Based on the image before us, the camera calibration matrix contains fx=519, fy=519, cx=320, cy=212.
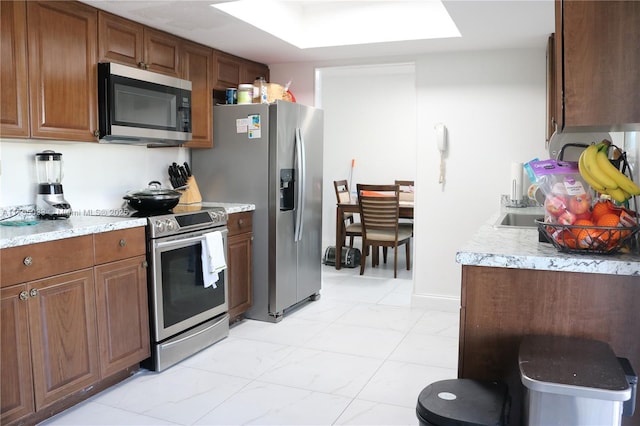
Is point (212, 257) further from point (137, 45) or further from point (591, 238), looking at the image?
point (591, 238)

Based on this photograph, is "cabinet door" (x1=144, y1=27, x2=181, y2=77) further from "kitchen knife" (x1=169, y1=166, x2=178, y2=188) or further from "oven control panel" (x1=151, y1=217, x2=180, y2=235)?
"oven control panel" (x1=151, y1=217, x2=180, y2=235)

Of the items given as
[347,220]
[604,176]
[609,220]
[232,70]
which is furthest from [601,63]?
[347,220]

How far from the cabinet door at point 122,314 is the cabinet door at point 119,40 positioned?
121cm

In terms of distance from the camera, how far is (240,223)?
12.3ft

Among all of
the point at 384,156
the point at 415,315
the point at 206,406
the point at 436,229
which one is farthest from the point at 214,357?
the point at 384,156

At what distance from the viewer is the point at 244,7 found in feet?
10.7

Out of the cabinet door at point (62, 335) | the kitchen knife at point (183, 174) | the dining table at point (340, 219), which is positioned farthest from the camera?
the dining table at point (340, 219)

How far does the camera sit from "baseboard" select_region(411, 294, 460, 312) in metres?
4.26

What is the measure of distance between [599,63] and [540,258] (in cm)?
55

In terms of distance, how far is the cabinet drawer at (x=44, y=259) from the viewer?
6.99 ft

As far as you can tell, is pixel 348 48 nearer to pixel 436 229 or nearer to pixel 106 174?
pixel 436 229

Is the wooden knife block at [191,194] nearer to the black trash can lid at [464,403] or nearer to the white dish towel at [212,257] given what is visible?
the white dish towel at [212,257]

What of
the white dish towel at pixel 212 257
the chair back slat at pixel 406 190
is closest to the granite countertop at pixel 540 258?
the white dish towel at pixel 212 257

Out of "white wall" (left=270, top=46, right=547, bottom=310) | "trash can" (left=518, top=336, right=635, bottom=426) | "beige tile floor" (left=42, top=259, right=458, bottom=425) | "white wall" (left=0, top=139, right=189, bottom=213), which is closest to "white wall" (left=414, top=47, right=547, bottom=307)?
"white wall" (left=270, top=46, right=547, bottom=310)
